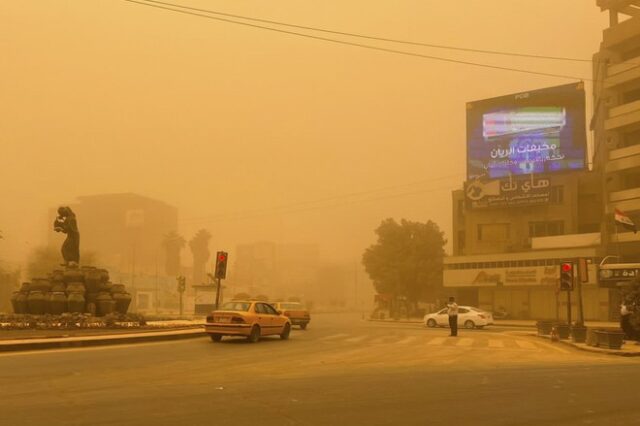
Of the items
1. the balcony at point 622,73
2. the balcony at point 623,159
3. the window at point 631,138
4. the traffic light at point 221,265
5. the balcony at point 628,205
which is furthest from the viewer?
the window at point 631,138

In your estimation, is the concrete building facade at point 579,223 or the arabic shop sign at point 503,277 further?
the arabic shop sign at point 503,277

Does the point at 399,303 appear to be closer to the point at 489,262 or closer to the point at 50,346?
the point at 489,262

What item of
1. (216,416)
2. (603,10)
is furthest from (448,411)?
(603,10)

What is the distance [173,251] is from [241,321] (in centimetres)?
12477

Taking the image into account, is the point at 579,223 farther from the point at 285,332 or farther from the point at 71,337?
the point at 71,337

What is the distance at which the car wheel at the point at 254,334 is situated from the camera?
73.6 feet

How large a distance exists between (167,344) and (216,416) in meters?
13.6

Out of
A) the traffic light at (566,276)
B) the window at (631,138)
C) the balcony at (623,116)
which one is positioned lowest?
the traffic light at (566,276)

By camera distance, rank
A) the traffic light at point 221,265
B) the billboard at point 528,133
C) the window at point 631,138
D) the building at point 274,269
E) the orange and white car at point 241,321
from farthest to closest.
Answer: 1. the building at point 274,269
2. the billboard at point 528,133
3. the window at point 631,138
4. the traffic light at point 221,265
5. the orange and white car at point 241,321

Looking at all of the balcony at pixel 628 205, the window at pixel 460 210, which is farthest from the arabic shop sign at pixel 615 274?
the window at pixel 460 210

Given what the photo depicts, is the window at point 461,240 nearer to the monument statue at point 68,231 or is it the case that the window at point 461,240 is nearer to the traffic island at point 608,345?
the traffic island at point 608,345

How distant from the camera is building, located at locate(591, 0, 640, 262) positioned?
57688 mm

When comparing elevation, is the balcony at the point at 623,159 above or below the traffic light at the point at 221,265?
above

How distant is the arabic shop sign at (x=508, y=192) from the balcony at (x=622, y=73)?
11553 mm
